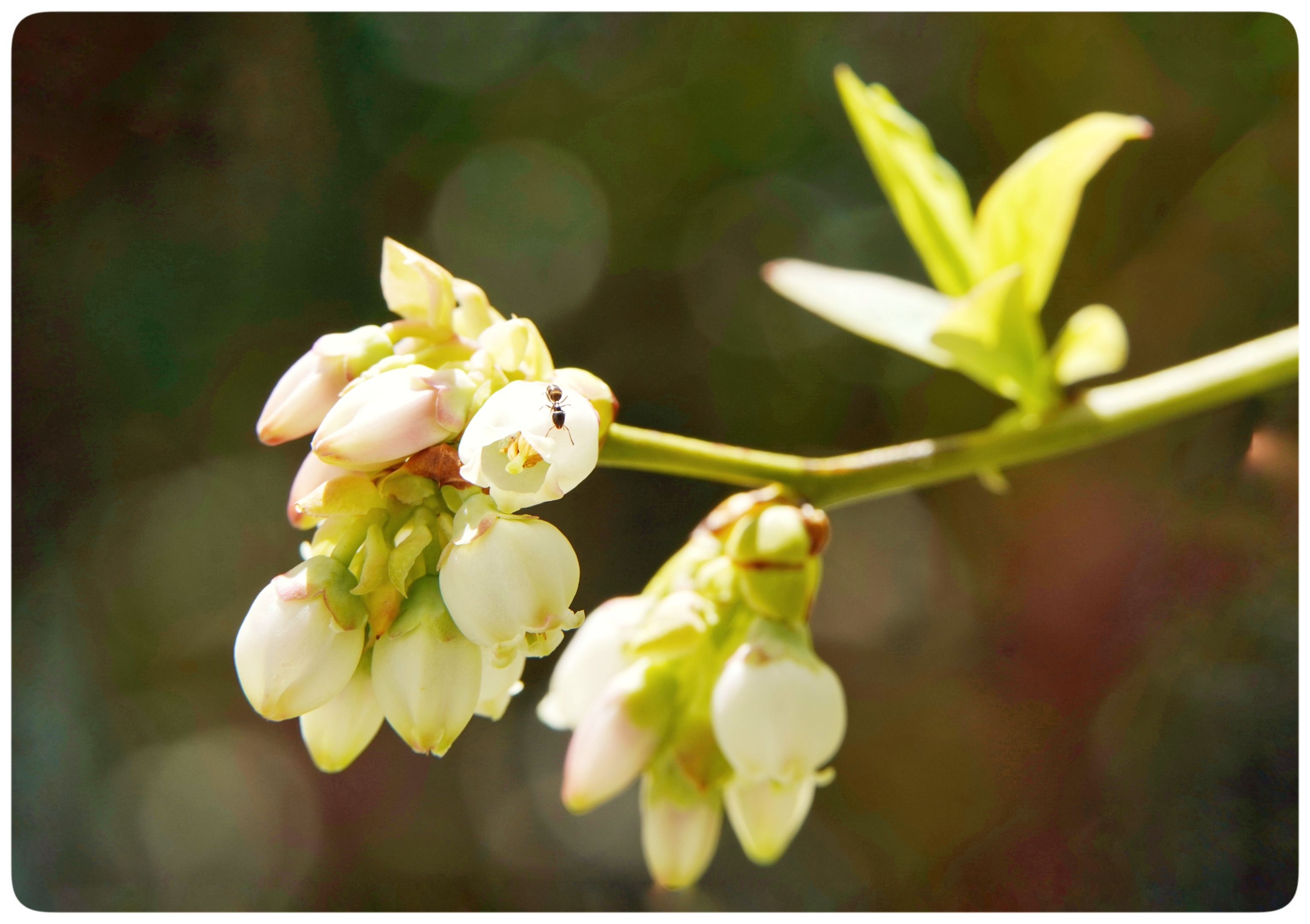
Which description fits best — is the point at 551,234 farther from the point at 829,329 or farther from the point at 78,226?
the point at 78,226

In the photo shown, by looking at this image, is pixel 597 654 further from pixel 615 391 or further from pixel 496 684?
pixel 615 391

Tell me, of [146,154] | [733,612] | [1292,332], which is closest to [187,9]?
[146,154]

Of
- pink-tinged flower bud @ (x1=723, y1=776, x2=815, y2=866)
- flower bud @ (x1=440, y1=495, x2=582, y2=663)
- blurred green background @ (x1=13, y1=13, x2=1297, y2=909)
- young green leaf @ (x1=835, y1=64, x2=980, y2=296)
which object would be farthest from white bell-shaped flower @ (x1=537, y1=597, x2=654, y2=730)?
blurred green background @ (x1=13, y1=13, x2=1297, y2=909)

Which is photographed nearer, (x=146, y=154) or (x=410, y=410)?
(x=410, y=410)

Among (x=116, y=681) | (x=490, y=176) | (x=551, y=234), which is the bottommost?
(x=116, y=681)

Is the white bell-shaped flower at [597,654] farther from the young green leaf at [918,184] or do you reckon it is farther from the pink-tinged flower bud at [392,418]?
Answer: the young green leaf at [918,184]

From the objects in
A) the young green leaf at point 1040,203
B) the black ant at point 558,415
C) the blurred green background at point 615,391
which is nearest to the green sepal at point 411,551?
the black ant at point 558,415

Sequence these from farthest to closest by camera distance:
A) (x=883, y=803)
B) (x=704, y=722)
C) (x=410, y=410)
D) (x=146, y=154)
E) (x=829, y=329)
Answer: (x=829, y=329), (x=883, y=803), (x=146, y=154), (x=704, y=722), (x=410, y=410)
